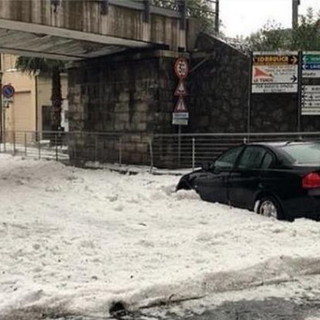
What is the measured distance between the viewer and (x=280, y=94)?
1811 cm

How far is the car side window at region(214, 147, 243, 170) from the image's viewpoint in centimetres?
1124

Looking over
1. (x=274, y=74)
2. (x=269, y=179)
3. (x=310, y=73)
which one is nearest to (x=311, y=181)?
(x=269, y=179)

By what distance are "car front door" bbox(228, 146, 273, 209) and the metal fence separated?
603 cm

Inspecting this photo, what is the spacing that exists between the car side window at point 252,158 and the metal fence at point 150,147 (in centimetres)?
599

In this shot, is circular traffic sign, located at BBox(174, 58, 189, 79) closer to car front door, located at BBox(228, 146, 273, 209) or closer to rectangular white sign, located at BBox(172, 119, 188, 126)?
rectangular white sign, located at BBox(172, 119, 188, 126)

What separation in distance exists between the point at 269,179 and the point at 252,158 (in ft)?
2.81

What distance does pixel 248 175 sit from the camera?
34.7 feet

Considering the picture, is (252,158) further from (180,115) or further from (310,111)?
(180,115)

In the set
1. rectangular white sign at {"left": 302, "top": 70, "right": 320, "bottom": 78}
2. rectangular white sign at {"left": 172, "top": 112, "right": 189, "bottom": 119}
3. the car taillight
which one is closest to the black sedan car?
the car taillight

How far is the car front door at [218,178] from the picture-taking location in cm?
1127

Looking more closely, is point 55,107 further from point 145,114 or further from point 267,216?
point 267,216

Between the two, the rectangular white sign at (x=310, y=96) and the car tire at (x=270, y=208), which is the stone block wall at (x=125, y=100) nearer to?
the rectangular white sign at (x=310, y=96)

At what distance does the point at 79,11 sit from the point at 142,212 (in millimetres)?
7425

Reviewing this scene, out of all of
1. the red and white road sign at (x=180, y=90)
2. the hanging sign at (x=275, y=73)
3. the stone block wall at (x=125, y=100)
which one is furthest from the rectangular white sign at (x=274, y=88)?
the stone block wall at (x=125, y=100)
